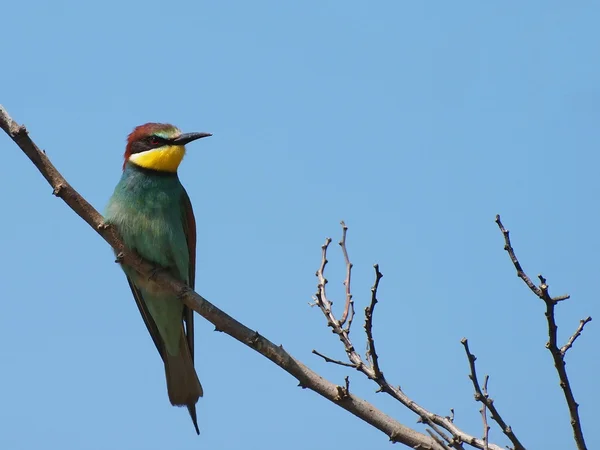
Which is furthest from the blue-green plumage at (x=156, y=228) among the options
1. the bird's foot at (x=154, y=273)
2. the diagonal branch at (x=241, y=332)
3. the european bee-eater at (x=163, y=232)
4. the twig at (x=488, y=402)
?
the twig at (x=488, y=402)

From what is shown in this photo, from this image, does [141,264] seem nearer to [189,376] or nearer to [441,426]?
[189,376]

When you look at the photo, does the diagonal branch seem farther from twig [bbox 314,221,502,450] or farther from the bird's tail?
the bird's tail

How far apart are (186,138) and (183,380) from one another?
1480 mm

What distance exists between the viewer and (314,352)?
3.10 m

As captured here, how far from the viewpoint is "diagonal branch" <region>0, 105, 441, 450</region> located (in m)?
2.99

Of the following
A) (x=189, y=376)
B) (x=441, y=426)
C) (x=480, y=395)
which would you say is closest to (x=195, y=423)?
(x=189, y=376)

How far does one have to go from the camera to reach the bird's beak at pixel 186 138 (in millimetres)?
4934

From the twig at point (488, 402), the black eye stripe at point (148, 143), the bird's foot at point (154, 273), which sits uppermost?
the black eye stripe at point (148, 143)

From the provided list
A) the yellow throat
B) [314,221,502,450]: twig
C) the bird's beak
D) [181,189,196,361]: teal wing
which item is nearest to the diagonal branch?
[314,221,502,450]: twig

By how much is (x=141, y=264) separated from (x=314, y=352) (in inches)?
60.0

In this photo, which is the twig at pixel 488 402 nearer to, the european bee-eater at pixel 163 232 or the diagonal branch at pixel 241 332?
the diagonal branch at pixel 241 332

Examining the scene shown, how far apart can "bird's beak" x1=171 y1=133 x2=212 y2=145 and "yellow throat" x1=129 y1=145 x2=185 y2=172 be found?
1.2 inches

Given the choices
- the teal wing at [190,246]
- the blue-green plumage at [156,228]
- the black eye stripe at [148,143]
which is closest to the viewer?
the blue-green plumage at [156,228]

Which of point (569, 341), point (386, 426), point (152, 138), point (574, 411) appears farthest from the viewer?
point (152, 138)
